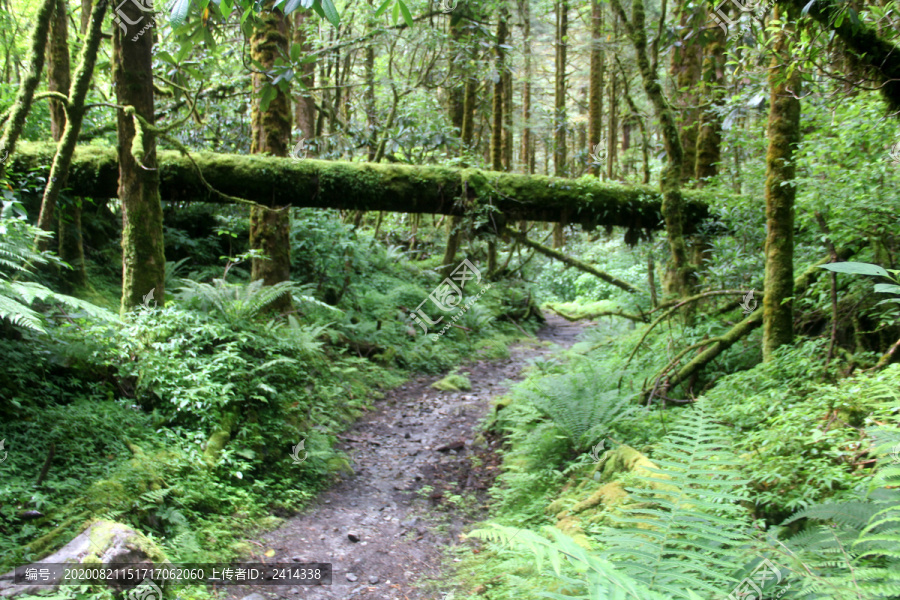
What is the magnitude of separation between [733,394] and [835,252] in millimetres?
1611

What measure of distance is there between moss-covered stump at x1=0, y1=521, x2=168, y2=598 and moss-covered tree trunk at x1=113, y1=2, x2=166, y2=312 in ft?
9.84

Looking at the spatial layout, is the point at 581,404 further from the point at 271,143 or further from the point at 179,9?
the point at 271,143

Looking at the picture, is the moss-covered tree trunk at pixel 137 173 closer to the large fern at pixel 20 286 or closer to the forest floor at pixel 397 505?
the large fern at pixel 20 286

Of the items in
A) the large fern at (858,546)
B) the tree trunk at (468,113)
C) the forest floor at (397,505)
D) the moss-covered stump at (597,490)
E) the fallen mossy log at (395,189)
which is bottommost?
the forest floor at (397,505)

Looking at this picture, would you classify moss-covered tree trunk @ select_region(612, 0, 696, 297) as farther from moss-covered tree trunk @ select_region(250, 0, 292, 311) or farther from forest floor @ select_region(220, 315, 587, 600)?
moss-covered tree trunk @ select_region(250, 0, 292, 311)

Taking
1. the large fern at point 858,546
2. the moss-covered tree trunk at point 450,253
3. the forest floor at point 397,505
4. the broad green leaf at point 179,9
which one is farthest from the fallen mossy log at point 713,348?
the moss-covered tree trunk at point 450,253

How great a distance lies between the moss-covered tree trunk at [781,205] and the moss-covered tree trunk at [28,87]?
21.0 feet

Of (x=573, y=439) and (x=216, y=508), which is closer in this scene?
(x=216, y=508)

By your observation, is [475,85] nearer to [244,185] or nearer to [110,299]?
[244,185]

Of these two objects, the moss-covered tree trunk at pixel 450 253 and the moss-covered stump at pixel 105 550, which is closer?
the moss-covered stump at pixel 105 550

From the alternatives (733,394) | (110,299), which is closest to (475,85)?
(110,299)

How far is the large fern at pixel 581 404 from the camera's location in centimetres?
541

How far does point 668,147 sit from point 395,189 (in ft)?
13.5

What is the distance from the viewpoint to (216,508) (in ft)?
13.8
